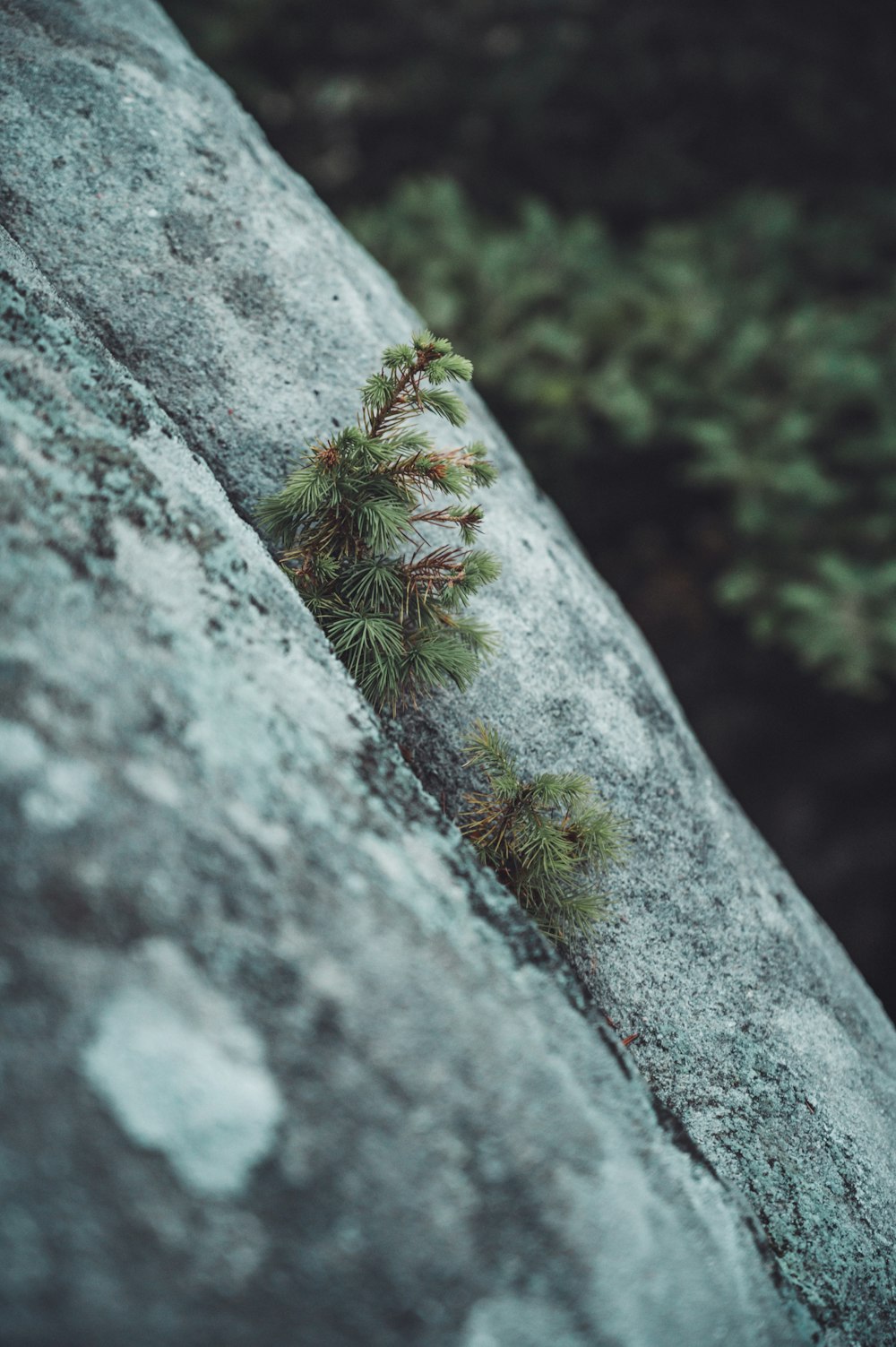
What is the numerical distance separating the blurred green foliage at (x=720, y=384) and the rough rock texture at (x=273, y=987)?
124 inches

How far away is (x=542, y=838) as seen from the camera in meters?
1.60

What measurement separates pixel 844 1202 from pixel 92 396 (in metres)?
2.31

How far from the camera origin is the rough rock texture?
3.16 ft

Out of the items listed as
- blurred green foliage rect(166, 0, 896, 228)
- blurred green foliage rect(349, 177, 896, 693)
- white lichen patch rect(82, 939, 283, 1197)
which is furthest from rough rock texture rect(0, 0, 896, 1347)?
blurred green foliage rect(166, 0, 896, 228)

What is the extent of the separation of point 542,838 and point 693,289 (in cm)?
488

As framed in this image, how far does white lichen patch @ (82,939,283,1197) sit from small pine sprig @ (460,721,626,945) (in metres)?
0.66

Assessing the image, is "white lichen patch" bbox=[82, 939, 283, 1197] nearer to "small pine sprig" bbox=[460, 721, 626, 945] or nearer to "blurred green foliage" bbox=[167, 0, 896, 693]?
"small pine sprig" bbox=[460, 721, 626, 945]

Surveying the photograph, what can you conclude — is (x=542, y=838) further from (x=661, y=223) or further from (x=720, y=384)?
(x=661, y=223)

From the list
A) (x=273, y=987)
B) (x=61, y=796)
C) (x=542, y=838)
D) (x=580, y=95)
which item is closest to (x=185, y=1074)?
(x=273, y=987)

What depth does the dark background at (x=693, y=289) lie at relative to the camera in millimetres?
4816

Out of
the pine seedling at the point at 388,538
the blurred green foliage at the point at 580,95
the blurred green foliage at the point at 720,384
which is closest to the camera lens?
the pine seedling at the point at 388,538

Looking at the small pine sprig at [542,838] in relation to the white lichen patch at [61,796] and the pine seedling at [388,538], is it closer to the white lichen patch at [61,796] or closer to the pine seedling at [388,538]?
the pine seedling at [388,538]

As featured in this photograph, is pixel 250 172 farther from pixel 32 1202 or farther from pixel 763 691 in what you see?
pixel 763 691

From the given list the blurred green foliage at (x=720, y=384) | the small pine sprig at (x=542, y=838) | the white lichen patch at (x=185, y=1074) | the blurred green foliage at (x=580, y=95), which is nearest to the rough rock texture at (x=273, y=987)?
the white lichen patch at (x=185, y=1074)
